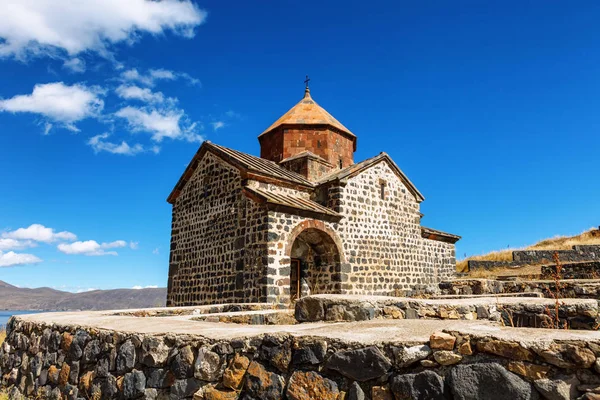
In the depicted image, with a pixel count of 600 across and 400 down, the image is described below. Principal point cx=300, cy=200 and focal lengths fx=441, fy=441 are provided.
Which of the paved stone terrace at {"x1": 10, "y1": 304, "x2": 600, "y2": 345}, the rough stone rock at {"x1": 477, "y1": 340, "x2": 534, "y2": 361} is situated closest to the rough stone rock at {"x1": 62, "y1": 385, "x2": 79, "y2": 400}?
the paved stone terrace at {"x1": 10, "y1": 304, "x2": 600, "y2": 345}

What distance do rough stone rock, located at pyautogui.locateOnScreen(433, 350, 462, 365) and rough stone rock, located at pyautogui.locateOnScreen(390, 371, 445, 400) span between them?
77mm

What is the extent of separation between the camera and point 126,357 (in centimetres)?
364

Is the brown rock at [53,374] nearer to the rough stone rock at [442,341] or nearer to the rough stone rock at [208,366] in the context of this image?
the rough stone rock at [208,366]

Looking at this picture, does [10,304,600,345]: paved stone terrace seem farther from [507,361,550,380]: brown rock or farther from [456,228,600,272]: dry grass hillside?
[456,228,600,272]: dry grass hillside

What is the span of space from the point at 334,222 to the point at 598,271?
7761 mm

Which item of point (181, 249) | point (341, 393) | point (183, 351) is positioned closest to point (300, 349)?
point (341, 393)

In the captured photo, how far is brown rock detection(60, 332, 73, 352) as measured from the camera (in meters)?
4.44

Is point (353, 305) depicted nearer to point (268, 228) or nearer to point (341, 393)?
point (341, 393)

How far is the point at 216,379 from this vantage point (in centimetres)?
305

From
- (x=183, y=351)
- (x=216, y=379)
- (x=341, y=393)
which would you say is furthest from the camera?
(x=183, y=351)

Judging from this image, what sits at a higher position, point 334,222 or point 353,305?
point 334,222

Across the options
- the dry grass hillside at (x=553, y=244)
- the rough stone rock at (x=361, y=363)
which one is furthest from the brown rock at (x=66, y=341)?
the dry grass hillside at (x=553, y=244)

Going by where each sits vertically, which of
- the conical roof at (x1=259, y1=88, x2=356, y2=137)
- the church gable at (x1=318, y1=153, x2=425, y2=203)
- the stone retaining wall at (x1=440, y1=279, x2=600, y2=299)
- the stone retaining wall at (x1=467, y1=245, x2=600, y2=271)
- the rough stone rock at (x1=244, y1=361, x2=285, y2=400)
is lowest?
the rough stone rock at (x1=244, y1=361, x2=285, y2=400)

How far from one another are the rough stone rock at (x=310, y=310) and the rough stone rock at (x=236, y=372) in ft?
6.68
